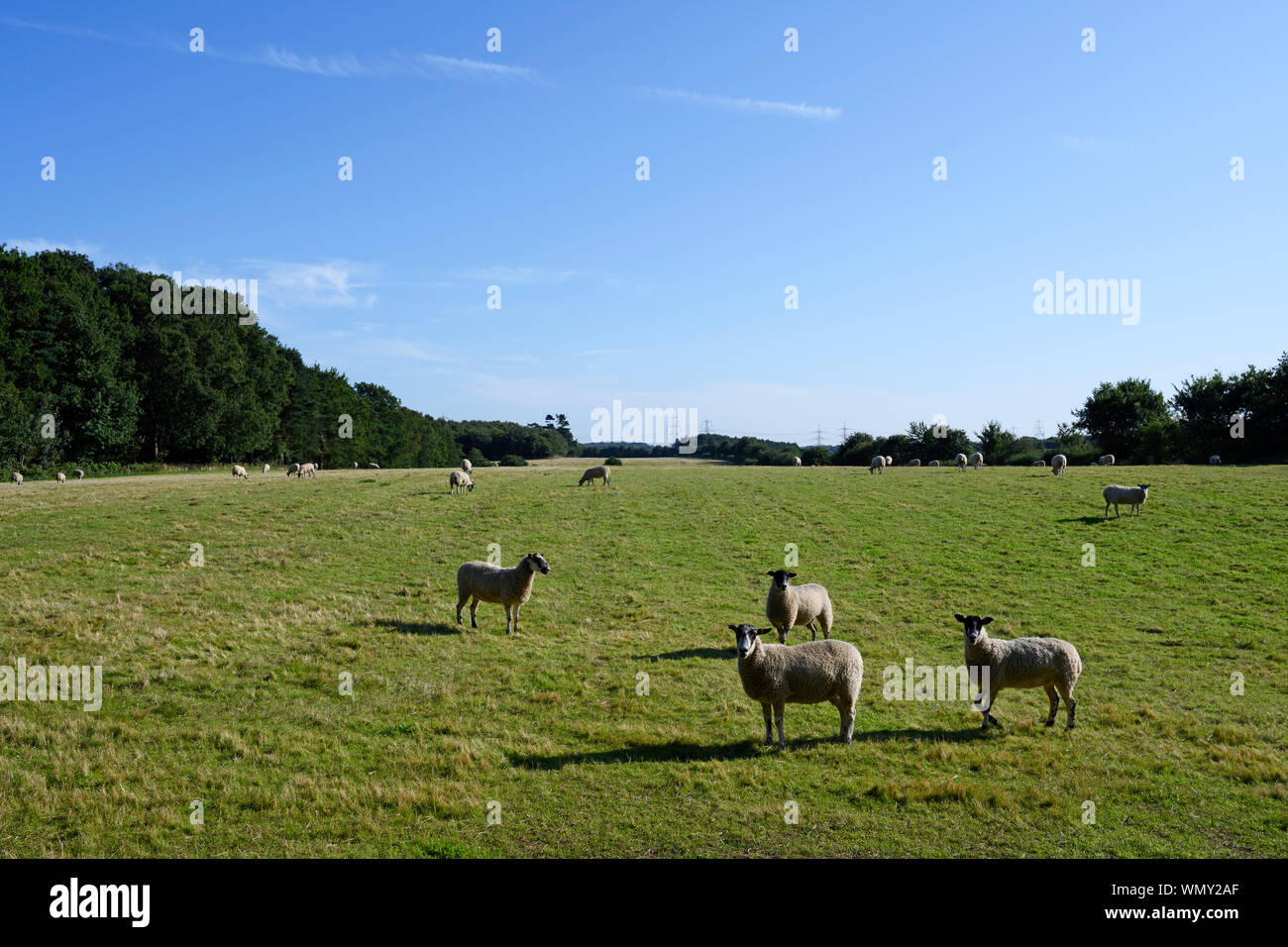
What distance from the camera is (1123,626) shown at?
63.2 feet

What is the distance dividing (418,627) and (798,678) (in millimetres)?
10774

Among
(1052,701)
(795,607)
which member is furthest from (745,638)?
(1052,701)

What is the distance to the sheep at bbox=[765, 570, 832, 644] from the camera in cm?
1645

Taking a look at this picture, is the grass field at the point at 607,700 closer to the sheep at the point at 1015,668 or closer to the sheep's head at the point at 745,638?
the sheep at the point at 1015,668

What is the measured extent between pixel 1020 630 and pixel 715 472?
42.5 metres

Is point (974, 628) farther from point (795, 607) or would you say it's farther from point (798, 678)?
point (795, 607)

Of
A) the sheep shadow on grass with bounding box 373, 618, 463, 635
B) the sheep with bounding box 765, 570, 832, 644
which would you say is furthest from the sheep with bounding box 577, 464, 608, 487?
the sheep with bounding box 765, 570, 832, 644

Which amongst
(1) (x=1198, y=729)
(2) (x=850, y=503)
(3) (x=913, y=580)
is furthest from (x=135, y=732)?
(2) (x=850, y=503)

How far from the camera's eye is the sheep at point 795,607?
16.5 meters

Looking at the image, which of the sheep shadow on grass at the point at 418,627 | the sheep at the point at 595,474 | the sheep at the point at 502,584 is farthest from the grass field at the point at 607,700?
the sheep at the point at 595,474

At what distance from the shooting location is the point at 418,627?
58.2ft
